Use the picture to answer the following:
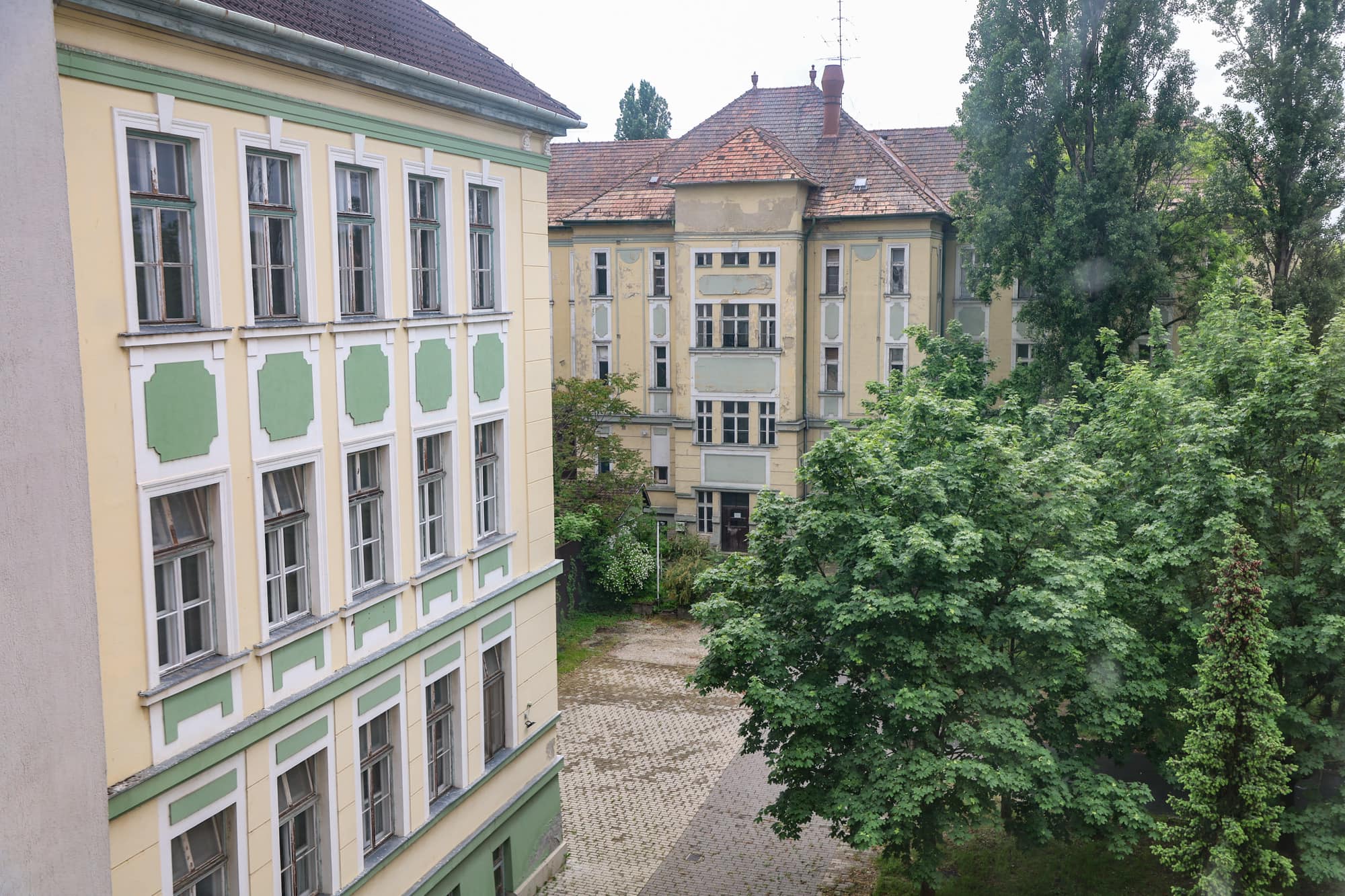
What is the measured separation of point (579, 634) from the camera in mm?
30016

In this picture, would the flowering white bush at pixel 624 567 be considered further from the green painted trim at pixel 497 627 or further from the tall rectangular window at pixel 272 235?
the tall rectangular window at pixel 272 235

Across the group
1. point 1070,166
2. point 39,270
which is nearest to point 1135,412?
point 1070,166

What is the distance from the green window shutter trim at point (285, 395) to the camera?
10633 millimetres

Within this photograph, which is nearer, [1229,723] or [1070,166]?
[1229,723]

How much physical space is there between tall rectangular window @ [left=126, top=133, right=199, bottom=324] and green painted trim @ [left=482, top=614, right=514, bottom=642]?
248 inches

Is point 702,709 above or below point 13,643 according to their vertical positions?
below

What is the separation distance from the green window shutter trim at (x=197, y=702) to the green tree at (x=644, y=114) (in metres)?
56.1

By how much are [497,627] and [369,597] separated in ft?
10.0

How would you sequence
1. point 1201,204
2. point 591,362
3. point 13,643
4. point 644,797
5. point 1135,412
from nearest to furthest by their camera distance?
point 13,643
point 1135,412
point 644,797
point 1201,204
point 591,362

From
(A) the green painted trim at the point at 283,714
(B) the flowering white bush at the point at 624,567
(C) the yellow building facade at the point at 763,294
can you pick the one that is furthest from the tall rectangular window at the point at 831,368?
(A) the green painted trim at the point at 283,714

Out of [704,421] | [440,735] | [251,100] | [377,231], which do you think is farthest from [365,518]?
[704,421]

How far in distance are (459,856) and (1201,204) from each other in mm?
22559

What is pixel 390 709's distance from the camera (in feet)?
42.7

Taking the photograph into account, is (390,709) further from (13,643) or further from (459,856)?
(13,643)
